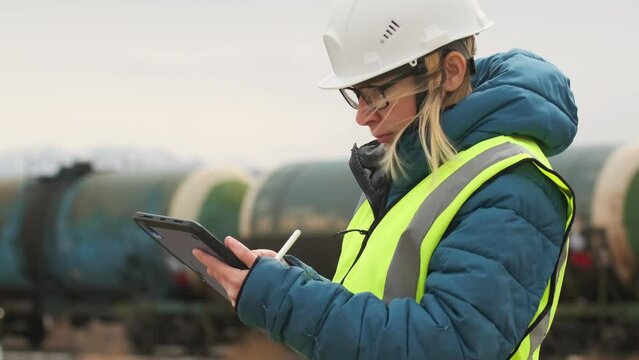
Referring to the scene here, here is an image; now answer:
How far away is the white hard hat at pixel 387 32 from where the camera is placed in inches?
97.0

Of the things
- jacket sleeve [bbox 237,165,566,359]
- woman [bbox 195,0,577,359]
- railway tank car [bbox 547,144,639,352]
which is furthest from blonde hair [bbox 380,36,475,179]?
railway tank car [bbox 547,144,639,352]

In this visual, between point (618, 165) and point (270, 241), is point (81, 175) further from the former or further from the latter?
point (618, 165)

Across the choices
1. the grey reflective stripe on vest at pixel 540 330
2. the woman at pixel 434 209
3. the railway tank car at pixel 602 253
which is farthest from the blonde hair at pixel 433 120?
the railway tank car at pixel 602 253

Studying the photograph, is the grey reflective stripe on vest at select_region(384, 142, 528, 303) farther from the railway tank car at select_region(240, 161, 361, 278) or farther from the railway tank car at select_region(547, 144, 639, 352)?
the railway tank car at select_region(240, 161, 361, 278)

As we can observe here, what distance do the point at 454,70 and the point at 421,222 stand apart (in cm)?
40

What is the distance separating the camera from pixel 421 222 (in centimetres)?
231

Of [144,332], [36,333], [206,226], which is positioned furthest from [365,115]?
[36,333]

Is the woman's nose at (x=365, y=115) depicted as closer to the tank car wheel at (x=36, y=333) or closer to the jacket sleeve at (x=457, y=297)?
the jacket sleeve at (x=457, y=297)

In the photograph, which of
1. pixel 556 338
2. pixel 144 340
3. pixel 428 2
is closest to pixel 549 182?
pixel 428 2

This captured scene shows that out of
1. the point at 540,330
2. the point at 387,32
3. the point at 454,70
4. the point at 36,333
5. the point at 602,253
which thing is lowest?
the point at 36,333

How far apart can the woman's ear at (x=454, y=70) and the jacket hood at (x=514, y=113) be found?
5cm

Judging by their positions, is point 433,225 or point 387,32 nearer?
point 433,225

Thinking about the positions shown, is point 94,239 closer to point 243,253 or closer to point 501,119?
point 243,253

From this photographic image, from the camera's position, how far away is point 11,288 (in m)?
19.6
